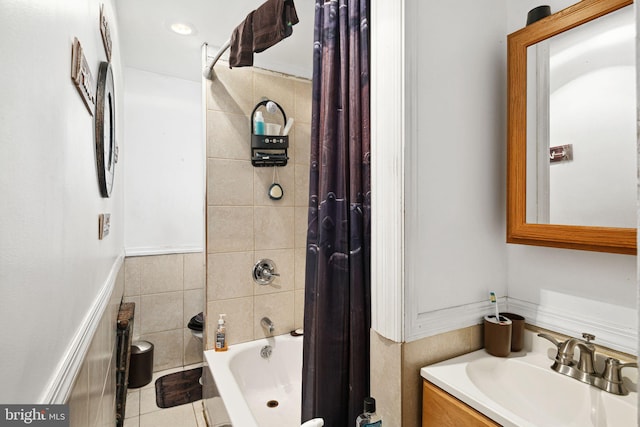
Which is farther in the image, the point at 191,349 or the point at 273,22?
the point at 191,349

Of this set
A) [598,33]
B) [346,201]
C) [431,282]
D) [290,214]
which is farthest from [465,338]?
[290,214]

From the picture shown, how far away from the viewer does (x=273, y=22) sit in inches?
52.2

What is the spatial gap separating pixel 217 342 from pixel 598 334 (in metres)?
1.94

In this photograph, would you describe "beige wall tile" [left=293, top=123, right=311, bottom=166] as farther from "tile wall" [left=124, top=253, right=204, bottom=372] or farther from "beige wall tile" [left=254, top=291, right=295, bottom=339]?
"tile wall" [left=124, top=253, right=204, bottom=372]

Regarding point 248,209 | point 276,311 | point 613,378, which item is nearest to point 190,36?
point 248,209

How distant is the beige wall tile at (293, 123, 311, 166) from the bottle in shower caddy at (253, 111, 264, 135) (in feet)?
1.01

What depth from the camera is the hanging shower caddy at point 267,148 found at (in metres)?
2.11

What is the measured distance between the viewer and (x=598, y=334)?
3.39ft

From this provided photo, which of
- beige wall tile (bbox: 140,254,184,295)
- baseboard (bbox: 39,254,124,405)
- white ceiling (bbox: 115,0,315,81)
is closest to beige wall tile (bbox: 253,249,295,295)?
beige wall tile (bbox: 140,254,184,295)

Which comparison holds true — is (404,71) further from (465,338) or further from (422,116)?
(465,338)

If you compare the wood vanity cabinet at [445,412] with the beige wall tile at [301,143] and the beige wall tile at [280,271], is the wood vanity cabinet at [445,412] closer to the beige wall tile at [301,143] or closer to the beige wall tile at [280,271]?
the beige wall tile at [280,271]

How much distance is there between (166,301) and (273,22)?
7.52 ft

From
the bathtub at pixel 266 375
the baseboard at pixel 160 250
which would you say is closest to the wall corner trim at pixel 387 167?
the bathtub at pixel 266 375

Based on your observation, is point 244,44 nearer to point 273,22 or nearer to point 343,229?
point 273,22
